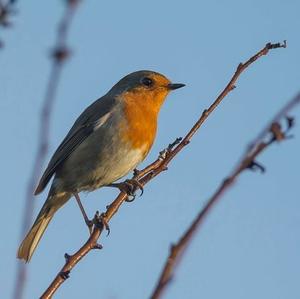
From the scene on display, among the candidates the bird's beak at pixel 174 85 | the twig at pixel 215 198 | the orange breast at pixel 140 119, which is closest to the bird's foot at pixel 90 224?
the orange breast at pixel 140 119

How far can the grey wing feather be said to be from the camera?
281 inches

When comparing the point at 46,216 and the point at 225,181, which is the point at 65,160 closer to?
the point at 46,216

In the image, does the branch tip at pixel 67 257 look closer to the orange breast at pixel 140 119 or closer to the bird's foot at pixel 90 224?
the bird's foot at pixel 90 224

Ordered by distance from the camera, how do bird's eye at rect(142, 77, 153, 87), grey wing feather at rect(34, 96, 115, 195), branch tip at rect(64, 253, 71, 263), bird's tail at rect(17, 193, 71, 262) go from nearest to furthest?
branch tip at rect(64, 253, 71, 263) < bird's tail at rect(17, 193, 71, 262) < grey wing feather at rect(34, 96, 115, 195) < bird's eye at rect(142, 77, 153, 87)

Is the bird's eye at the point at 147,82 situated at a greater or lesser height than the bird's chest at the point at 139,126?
greater

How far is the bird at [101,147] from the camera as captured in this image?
6.70 metres

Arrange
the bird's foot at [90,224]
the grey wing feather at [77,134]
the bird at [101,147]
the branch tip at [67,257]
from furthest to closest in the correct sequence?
1. the grey wing feather at [77,134]
2. the bird at [101,147]
3. the bird's foot at [90,224]
4. the branch tip at [67,257]

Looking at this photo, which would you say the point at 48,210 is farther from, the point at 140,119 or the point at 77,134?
the point at 140,119

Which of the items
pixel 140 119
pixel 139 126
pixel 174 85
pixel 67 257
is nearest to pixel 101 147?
pixel 139 126

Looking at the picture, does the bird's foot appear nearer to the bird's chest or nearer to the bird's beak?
the bird's chest

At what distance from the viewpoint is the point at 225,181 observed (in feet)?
4.33

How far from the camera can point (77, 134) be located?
733 cm

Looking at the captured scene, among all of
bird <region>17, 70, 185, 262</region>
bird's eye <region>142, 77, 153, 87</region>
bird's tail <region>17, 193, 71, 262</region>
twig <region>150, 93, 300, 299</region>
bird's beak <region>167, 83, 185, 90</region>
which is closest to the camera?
twig <region>150, 93, 300, 299</region>

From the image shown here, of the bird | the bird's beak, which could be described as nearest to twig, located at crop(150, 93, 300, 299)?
the bird
